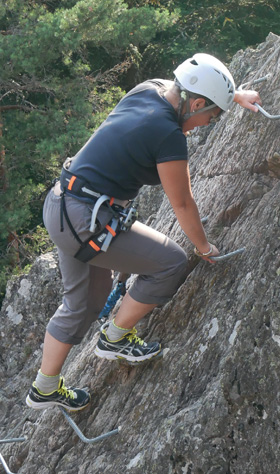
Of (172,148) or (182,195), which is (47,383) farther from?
(172,148)

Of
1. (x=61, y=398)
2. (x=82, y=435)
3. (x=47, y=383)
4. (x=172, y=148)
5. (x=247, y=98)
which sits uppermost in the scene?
(x=172, y=148)

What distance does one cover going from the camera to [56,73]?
1769 centimetres

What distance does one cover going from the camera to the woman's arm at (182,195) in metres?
4.45

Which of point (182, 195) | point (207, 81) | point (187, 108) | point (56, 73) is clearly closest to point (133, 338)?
point (182, 195)

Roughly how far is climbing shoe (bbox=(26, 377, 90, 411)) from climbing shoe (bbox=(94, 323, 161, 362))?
1.65ft

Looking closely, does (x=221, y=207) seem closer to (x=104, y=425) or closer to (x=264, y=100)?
(x=264, y=100)

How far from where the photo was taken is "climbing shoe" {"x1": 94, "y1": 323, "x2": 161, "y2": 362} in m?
5.32

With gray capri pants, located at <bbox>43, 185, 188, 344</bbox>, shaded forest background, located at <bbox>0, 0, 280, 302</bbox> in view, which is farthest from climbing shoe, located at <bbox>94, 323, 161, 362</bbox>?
shaded forest background, located at <bbox>0, 0, 280, 302</bbox>

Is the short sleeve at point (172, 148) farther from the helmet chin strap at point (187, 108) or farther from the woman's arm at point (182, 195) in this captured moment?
the helmet chin strap at point (187, 108)

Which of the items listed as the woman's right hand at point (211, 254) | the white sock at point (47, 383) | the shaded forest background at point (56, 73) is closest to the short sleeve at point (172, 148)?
the woman's right hand at point (211, 254)

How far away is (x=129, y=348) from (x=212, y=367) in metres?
0.84

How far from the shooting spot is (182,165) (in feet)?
14.6

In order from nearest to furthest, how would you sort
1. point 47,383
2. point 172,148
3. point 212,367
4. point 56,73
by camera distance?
point 172,148 < point 212,367 < point 47,383 < point 56,73

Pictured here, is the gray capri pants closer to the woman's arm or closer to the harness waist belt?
the harness waist belt
